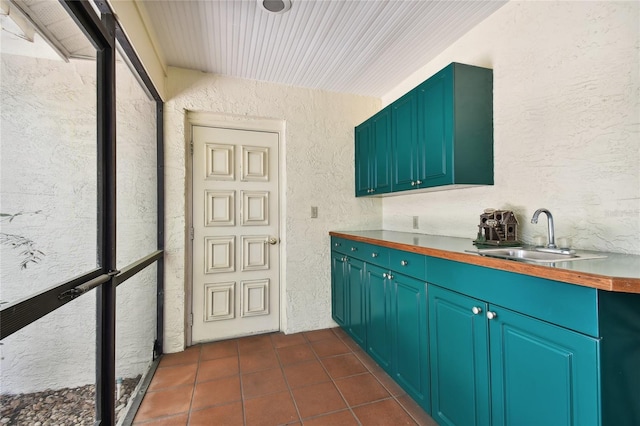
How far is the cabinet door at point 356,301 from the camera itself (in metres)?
2.22

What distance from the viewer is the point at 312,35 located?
1.97 m

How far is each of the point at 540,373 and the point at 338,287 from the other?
1.84 m

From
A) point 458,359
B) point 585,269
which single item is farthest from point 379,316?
point 585,269

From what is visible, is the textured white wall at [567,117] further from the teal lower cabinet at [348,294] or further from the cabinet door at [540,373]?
the teal lower cabinet at [348,294]

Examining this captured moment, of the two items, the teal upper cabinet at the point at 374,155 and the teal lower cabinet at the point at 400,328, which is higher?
the teal upper cabinet at the point at 374,155

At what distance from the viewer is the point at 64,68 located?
1151 mm

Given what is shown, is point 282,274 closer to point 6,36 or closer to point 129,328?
point 129,328

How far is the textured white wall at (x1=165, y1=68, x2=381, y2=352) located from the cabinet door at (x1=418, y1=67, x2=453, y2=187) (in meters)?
1.09

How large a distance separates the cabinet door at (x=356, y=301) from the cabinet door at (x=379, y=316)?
0.10m

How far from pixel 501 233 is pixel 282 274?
196cm

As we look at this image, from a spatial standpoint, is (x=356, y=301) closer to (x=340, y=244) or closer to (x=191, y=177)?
(x=340, y=244)

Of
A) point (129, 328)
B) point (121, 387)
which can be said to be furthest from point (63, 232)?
point (121, 387)

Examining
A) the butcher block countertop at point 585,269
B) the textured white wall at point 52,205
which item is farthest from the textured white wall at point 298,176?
the butcher block countertop at point 585,269

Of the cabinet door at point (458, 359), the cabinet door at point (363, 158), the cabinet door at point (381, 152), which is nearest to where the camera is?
the cabinet door at point (458, 359)
